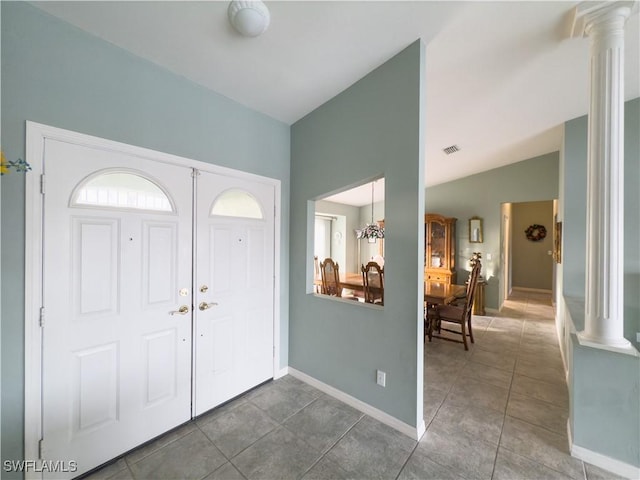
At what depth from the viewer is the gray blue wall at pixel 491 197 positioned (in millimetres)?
4617

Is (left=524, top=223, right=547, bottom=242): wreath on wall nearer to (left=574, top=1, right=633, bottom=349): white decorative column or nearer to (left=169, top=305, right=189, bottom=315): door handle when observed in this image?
(left=574, top=1, right=633, bottom=349): white decorative column

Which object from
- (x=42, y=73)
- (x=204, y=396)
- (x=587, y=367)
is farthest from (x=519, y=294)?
(x=42, y=73)

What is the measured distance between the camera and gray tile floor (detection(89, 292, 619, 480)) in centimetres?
158

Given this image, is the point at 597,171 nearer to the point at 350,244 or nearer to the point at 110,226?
the point at 110,226

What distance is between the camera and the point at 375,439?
5.98 ft

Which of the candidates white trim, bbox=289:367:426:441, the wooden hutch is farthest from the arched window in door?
the wooden hutch

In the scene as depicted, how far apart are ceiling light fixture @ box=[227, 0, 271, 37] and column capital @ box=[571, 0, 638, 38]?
6.60 feet

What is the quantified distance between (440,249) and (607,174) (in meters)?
3.98

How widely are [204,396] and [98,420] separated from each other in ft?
2.24

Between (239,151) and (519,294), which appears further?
(519,294)

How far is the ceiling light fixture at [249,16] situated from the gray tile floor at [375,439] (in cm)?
276

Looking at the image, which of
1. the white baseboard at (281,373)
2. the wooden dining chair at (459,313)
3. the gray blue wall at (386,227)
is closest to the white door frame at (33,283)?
the white baseboard at (281,373)

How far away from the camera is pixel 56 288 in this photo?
1460 millimetres

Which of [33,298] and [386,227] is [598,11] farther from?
[33,298]
